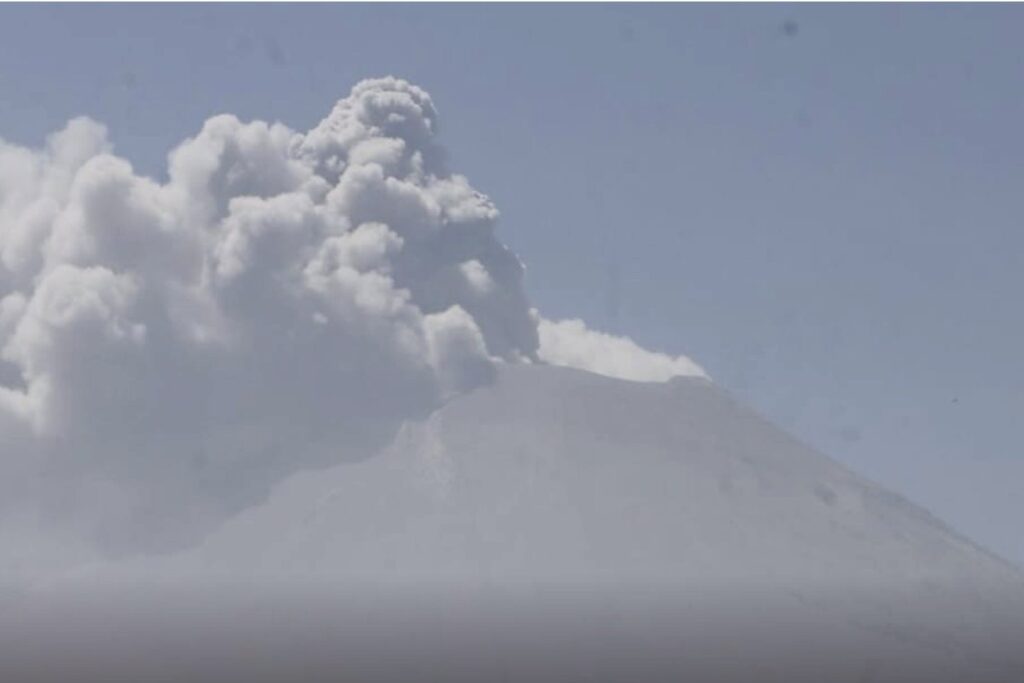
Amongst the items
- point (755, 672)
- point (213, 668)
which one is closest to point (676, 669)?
point (755, 672)

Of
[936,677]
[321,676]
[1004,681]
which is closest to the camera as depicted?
[321,676]

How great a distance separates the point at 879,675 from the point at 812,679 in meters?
24.1

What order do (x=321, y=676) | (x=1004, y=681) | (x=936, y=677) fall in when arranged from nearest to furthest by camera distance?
(x=321, y=676)
(x=1004, y=681)
(x=936, y=677)

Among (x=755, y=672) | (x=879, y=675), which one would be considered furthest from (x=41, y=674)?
(x=879, y=675)

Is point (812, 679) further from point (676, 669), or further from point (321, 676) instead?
point (321, 676)

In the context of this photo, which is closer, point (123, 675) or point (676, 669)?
point (123, 675)

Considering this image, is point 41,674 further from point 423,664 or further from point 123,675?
point 423,664

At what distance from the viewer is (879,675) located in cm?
19112

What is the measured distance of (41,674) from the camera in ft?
563

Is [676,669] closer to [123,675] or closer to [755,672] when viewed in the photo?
[755,672]

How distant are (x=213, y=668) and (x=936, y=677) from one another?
291ft

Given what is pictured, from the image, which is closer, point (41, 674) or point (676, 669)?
point (41, 674)

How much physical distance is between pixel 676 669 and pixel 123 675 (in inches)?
2539

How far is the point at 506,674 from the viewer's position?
570 feet
